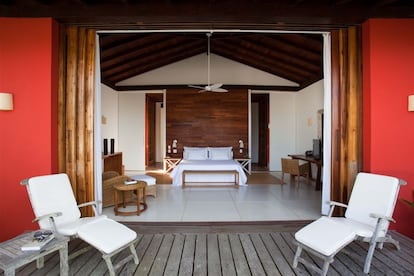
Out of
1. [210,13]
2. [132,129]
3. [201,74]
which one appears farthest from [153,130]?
[210,13]

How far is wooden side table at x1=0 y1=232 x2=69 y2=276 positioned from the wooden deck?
39cm

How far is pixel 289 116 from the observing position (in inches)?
336

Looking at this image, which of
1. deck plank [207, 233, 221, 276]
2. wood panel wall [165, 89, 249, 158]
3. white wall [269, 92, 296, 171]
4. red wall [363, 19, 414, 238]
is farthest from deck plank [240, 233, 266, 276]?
white wall [269, 92, 296, 171]

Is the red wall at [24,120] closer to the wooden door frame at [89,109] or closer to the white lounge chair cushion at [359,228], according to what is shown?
the wooden door frame at [89,109]

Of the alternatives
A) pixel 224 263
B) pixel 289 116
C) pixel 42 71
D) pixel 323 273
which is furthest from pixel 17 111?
pixel 289 116

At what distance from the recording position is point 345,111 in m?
3.39

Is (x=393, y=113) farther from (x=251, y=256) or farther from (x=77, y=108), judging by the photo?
(x=77, y=108)

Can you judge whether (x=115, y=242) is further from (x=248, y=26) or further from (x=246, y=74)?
(x=246, y=74)

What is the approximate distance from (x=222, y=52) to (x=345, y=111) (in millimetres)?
5457

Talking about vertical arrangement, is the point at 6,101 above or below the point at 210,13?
below

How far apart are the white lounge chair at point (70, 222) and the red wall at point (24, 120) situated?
59 centimetres

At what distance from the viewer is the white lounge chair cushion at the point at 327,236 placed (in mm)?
2062

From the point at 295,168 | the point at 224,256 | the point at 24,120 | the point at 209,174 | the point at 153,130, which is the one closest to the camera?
the point at 224,256

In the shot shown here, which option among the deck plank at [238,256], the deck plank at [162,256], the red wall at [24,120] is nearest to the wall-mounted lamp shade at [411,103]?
the deck plank at [238,256]
